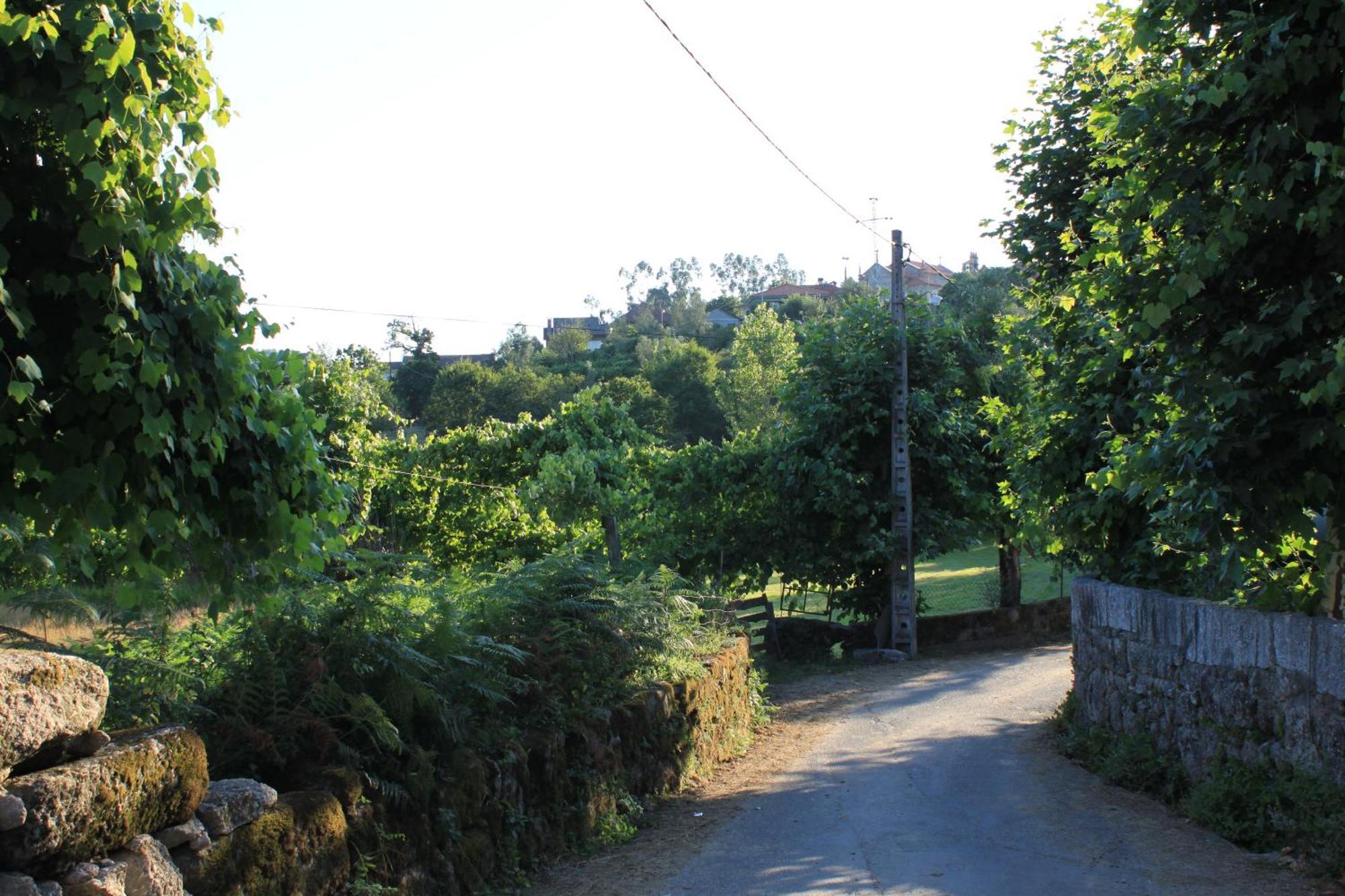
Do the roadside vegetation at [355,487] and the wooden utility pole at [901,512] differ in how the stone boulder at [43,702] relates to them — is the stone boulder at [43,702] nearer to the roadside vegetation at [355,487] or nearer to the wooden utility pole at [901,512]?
the roadside vegetation at [355,487]

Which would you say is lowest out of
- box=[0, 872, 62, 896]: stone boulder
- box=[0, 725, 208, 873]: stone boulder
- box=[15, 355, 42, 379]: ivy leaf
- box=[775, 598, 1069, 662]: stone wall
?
box=[775, 598, 1069, 662]: stone wall

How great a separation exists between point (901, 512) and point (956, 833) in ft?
47.8

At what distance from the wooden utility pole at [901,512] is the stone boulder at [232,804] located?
61.0 ft

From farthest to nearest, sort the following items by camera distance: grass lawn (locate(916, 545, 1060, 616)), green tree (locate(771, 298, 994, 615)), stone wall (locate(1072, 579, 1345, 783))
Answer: grass lawn (locate(916, 545, 1060, 616))
green tree (locate(771, 298, 994, 615))
stone wall (locate(1072, 579, 1345, 783))

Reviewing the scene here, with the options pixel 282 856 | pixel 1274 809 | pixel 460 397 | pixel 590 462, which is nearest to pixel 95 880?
pixel 282 856

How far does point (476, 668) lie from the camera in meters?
7.84

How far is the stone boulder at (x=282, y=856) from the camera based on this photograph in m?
4.82

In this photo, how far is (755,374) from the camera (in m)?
68.1

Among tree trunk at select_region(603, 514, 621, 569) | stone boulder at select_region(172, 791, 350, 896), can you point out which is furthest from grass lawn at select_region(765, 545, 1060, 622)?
stone boulder at select_region(172, 791, 350, 896)

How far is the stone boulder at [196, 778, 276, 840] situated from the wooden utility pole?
61.0ft

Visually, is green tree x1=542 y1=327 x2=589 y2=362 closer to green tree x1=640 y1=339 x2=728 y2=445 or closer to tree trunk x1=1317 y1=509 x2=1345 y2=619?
green tree x1=640 y1=339 x2=728 y2=445

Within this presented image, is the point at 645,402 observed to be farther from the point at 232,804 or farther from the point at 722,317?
the point at 722,317

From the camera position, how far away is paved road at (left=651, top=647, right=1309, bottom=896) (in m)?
7.36

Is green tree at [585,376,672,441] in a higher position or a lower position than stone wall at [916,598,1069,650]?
higher
